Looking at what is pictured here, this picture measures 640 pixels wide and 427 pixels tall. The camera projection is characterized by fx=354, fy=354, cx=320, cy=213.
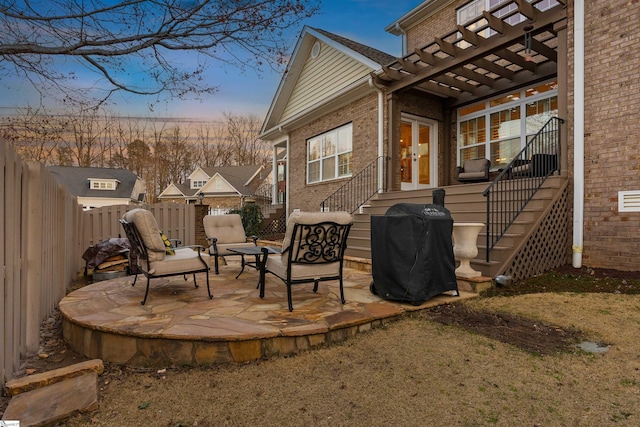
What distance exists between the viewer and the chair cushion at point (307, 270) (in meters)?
3.71

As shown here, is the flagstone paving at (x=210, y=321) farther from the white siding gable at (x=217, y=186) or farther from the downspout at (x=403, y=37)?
the white siding gable at (x=217, y=186)

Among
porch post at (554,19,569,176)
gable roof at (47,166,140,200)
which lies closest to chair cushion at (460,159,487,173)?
porch post at (554,19,569,176)

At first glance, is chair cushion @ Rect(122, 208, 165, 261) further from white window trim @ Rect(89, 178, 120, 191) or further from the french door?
white window trim @ Rect(89, 178, 120, 191)

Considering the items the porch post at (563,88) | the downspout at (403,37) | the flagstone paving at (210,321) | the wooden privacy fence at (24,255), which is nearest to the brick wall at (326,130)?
the downspout at (403,37)

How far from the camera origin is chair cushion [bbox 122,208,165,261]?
3.84m

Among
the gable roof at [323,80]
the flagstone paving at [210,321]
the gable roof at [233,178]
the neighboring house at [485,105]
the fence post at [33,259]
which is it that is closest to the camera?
the flagstone paving at [210,321]

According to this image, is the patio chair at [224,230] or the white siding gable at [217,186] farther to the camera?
the white siding gable at [217,186]

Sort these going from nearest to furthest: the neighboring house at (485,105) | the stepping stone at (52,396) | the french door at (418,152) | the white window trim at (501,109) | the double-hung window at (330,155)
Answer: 1. the stepping stone at (52,396)
2. the neighboring house at (485,105)
3. the white window trim at (501,109)
4. the french door at (418,152)
5. the double-hung window at (330,155)

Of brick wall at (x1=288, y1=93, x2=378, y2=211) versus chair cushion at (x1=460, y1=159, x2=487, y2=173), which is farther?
brick wall at (x1=288, y1=93, x2=378, y2=211)

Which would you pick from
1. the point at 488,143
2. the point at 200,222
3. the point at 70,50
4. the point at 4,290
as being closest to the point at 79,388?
the point at 4,290

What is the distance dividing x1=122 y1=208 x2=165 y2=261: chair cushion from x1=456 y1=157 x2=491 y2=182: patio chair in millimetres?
7176

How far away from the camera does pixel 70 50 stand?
4867 mm

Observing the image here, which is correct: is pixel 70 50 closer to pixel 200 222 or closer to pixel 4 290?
pixel 4 290

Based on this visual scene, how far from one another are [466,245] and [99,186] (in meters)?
31.7
